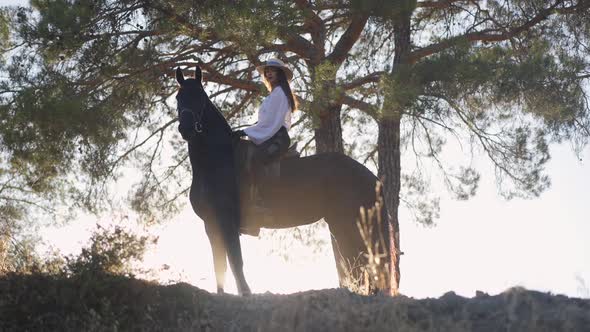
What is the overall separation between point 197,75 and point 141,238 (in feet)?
7.54

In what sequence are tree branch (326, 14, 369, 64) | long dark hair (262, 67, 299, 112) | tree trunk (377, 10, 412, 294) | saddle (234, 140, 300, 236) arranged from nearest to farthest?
saddle (234, 140, 300, 236) < long dark hair (262, 67, 299, 112) < tree trunk (377, 10, 412, 294) < tree branch (326, 14, 369, 64)

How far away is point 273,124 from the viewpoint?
31.0 feet

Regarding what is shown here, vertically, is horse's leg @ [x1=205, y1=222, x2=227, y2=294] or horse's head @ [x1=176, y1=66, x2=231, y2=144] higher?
horse's head @ [x1=176, y1=66, x2=231, y2=144]

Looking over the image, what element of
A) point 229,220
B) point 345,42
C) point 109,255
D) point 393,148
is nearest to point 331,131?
point 393,148

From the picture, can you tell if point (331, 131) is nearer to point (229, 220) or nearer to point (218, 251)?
point (229, 220)

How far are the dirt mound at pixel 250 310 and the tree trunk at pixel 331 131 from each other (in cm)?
618

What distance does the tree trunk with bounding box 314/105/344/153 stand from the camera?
13.0 metres

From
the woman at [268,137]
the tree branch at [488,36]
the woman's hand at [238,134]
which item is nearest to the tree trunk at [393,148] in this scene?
the tree branch at [488,36]

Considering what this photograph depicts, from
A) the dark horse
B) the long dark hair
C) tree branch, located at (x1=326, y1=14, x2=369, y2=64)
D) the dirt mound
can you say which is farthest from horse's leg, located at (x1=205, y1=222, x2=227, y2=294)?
tree branch, located at (x1=326, y1=14, x2=369, y2=64)

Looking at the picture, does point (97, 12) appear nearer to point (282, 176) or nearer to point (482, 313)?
point (282, 176)

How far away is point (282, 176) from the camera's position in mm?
9625

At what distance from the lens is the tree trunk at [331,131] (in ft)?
42.8

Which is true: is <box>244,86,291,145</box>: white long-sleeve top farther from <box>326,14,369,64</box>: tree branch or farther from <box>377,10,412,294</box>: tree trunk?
<box>326,14,369,64</box>: tree branch

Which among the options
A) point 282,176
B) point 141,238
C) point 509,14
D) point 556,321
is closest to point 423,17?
point 509,14
